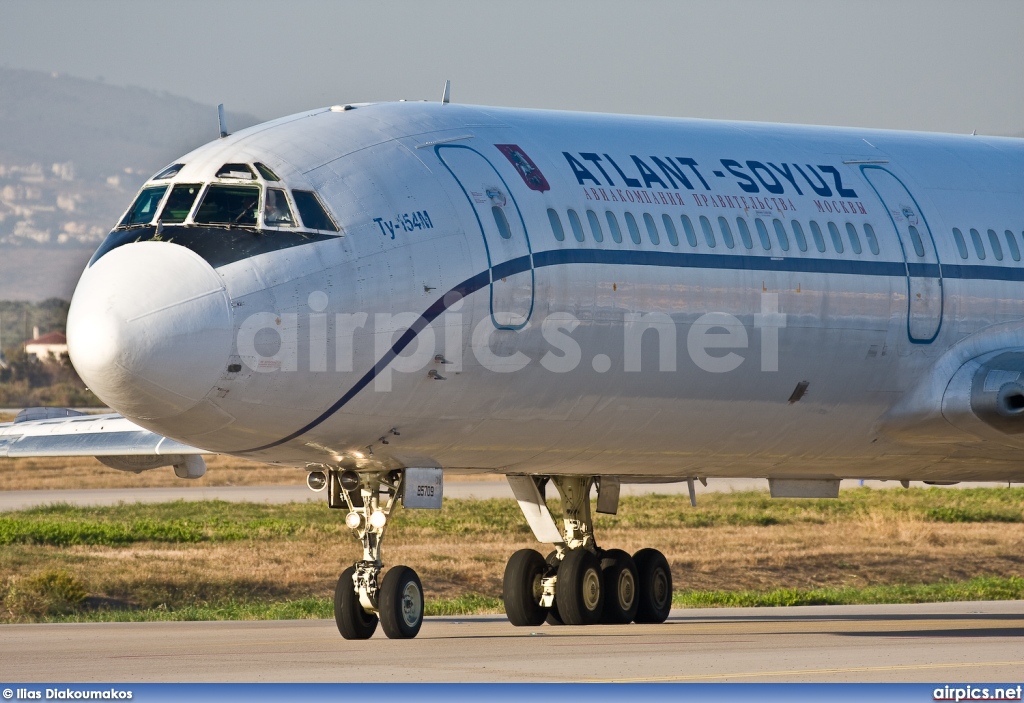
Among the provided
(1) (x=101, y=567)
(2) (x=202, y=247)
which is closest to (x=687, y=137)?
(2) (x=202, y=247)

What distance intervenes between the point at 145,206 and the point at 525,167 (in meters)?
4.03

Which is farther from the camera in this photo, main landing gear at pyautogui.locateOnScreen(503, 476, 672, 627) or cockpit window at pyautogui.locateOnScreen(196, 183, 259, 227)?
main landing gear at pyautogui.locateOnScreen(503, 476, 672, 627)

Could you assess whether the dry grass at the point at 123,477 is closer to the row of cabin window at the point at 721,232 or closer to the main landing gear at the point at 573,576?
the main landing gear at the point at 573,576

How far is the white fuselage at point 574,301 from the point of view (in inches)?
666

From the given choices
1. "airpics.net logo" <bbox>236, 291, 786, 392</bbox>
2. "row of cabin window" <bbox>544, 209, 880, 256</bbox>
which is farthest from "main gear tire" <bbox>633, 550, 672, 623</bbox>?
"row of cabin window" <bbox>544, 209, 880, 256</bbox>

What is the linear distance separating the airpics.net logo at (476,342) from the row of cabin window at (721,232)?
2.50ft

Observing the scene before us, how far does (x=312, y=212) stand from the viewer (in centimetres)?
1767

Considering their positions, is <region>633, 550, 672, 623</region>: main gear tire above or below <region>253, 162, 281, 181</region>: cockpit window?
below

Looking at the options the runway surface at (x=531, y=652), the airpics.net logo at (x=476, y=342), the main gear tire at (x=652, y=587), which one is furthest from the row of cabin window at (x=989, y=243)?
the main gear tire at (x=652, y=587)

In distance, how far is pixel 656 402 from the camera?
66.0 ft

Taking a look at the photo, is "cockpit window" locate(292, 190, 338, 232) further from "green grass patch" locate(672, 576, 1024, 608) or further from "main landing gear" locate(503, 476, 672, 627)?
"green grass patch" locate(672, 576, 1024, 608)

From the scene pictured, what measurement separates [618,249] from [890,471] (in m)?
6.17

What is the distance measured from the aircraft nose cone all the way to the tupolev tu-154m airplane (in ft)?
0.09

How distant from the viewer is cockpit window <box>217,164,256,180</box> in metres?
18.1
